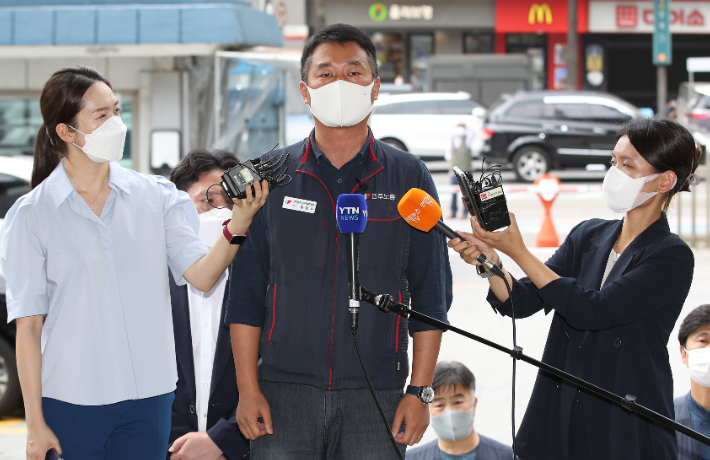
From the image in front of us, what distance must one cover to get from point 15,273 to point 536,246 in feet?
31.7

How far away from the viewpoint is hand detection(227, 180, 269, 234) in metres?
2.61

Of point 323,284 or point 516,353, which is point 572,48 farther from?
point 516,353

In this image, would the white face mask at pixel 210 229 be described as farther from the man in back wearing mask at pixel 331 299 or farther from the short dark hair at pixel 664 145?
the short dark hair at pixel 664 145

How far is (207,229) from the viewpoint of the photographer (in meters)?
3.67

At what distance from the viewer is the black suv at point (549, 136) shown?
18.1 m

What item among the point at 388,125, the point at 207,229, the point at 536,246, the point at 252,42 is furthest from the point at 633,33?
the point at 207,229

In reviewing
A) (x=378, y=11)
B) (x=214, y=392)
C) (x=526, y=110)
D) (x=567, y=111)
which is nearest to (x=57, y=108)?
(x=214, y=392)

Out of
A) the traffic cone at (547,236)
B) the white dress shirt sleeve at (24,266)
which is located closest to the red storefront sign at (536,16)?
the traffic cone at (547,236)

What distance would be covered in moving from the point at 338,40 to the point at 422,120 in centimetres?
1712

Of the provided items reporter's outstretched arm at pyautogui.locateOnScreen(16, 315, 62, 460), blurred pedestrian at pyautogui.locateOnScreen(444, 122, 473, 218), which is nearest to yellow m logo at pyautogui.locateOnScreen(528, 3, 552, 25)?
blurred pedestrian at pyautogui.locateOnScreen(444, 122, 473, 218)

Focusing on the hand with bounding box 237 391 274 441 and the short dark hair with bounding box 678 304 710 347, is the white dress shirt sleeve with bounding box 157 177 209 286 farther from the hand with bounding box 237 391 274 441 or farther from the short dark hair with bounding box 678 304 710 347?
the short dark hair with bounding box 678 304 710 347

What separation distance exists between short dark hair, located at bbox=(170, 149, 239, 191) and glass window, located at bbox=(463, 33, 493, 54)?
26598mm

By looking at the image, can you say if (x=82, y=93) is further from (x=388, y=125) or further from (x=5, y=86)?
(x=388, y=125)

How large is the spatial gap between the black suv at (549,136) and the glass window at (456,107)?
1.48 meters
